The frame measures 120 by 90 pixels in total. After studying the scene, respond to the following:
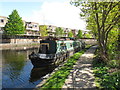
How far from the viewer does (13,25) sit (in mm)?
41906

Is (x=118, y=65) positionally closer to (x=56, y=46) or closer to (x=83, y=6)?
(x=83, y=6)

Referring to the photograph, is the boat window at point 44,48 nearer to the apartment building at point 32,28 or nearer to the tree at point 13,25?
the tree at point 13,25

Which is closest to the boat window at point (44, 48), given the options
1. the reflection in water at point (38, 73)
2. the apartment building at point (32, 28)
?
the reflection in water at point (38, 73)

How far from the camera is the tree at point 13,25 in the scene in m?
41.4

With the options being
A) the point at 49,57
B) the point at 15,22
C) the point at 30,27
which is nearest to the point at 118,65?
the point at 49,57

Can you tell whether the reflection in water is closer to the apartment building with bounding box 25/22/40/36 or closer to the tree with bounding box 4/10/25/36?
the tree with bounding box 4/10/25/36

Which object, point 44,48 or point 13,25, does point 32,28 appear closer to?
point 13,25

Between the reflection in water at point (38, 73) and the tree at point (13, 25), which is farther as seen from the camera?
the tree at point (13, 25)

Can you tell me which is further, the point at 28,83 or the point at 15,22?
the point at 15,22

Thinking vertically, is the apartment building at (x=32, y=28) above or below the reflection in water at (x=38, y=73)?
above

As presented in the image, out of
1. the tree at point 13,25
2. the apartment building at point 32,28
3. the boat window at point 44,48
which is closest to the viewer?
the boat window at point 44,48

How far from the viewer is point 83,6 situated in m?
11.4

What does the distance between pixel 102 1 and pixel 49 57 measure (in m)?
8.12

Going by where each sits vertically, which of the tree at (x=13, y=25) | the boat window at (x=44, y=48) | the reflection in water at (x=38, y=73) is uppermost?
the tree at (x=13, y=25)
